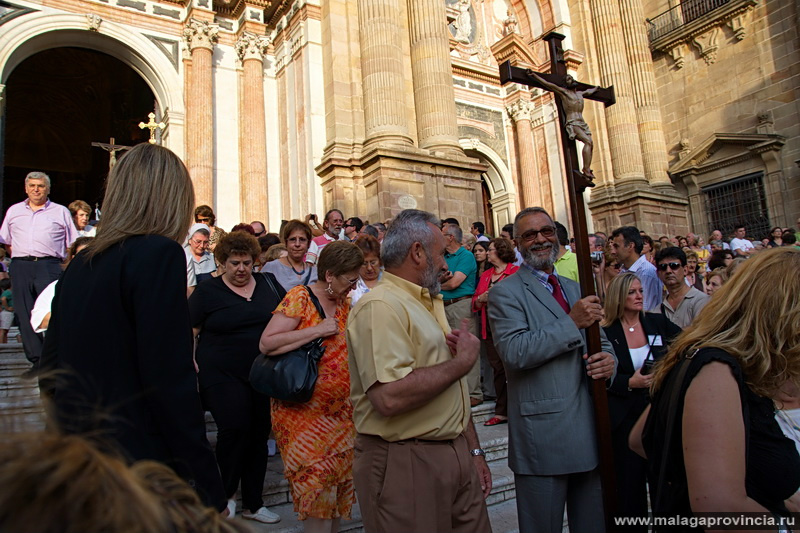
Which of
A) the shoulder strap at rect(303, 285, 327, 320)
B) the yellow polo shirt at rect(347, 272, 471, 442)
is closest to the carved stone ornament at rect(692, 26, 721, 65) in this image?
the shoulder strap at rect(303, 285, 327, 320)

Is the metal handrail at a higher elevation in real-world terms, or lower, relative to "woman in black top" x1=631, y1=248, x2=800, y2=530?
higher

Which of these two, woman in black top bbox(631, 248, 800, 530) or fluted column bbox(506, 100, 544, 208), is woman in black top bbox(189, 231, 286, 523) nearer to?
woman in black top bbox(631, 248, 800, 530)

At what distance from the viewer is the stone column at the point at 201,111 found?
12.0m

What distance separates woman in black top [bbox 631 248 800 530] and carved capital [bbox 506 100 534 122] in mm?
17148

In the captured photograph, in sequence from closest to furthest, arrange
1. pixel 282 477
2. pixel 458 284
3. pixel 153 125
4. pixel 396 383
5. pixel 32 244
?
pixel 396 383 < pixel 282 477 < pixel 32 244 < pixel 458 284 < pixel 153 125

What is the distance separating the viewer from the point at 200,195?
11742mm

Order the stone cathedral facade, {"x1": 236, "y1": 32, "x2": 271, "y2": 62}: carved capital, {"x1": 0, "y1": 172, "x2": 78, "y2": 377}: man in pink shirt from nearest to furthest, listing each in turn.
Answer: {"x1": 0, "y1": 172, "x2": 78, "y2": 377}: man in pink shirt, the stone cathedral facade, {"x1": 236, "y1": 32, "x2": 271, "y2": 62}: carved capital

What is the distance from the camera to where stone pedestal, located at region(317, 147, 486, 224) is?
420 inches

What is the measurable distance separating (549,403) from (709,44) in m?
20.2

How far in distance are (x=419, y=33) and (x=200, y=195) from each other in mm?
5782

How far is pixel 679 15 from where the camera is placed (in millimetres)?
19500

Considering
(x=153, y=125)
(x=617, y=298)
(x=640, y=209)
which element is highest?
(x=153, y=125)

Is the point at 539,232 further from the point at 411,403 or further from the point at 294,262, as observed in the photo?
the point at 294,262

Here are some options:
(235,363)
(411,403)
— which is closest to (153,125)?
(235,363)
